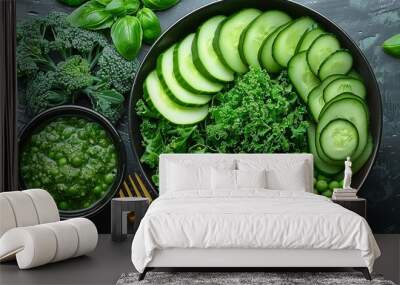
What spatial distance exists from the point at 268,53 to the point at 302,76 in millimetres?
455

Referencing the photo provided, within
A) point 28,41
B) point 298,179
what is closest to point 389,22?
point 298,179

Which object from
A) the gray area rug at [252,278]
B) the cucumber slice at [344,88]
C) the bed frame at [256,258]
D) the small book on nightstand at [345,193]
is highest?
the cucumber slice at [344,88]

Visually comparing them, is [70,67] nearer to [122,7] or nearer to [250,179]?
[122,7]

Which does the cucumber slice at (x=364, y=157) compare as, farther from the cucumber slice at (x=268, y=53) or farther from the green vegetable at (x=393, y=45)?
the cucumber slice at (x=268, y=53)

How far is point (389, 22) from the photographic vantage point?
28.9 feet

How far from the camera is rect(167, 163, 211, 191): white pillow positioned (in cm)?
816

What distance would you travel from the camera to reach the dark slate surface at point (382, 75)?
8.81 m

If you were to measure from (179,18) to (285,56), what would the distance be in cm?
129

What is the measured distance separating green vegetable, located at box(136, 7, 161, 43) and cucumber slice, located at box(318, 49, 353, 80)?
1.89m

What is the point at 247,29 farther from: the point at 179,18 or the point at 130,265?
the point at 130,265

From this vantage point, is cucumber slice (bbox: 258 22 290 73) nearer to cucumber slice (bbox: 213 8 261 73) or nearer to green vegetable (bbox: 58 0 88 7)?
cucumber slice (bbox: 213 8 261 73)

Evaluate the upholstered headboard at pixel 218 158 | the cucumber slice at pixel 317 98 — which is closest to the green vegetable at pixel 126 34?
the upholstered headboard at pixel 218 158

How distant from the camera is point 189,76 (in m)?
8.66

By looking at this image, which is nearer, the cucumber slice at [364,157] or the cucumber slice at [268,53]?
the cucumber slice at [364,157]
